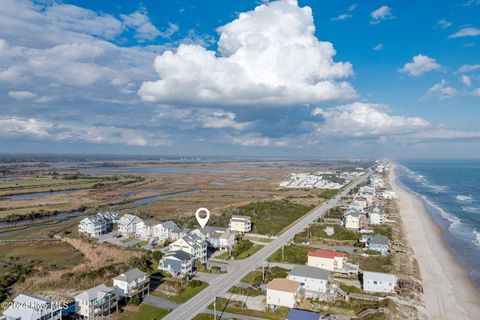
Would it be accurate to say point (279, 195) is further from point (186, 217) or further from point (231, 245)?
point (231, 245)

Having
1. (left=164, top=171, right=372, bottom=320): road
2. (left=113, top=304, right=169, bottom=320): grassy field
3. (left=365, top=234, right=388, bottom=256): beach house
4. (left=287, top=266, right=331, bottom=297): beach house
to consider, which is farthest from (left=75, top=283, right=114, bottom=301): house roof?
(left=365, top=234, right=388, bottom=256): beach house

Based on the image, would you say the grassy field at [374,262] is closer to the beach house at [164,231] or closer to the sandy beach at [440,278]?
the sandy beach at [440,278]

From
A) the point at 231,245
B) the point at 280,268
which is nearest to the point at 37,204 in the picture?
the point at 231,245

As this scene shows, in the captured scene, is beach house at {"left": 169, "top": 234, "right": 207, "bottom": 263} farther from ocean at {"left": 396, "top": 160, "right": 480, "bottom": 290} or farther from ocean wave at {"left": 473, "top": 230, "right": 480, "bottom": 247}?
ocean wave at {"left": 473, "top": 230, "right": 480, "bottom": 247}

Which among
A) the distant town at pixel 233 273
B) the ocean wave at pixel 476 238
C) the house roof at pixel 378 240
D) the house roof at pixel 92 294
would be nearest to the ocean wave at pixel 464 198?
the ocean wave at pixel 476 238

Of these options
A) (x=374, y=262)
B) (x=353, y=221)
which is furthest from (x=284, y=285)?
(x=353, y=221)

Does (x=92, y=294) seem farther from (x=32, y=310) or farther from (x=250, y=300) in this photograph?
(x=250, y=300)
